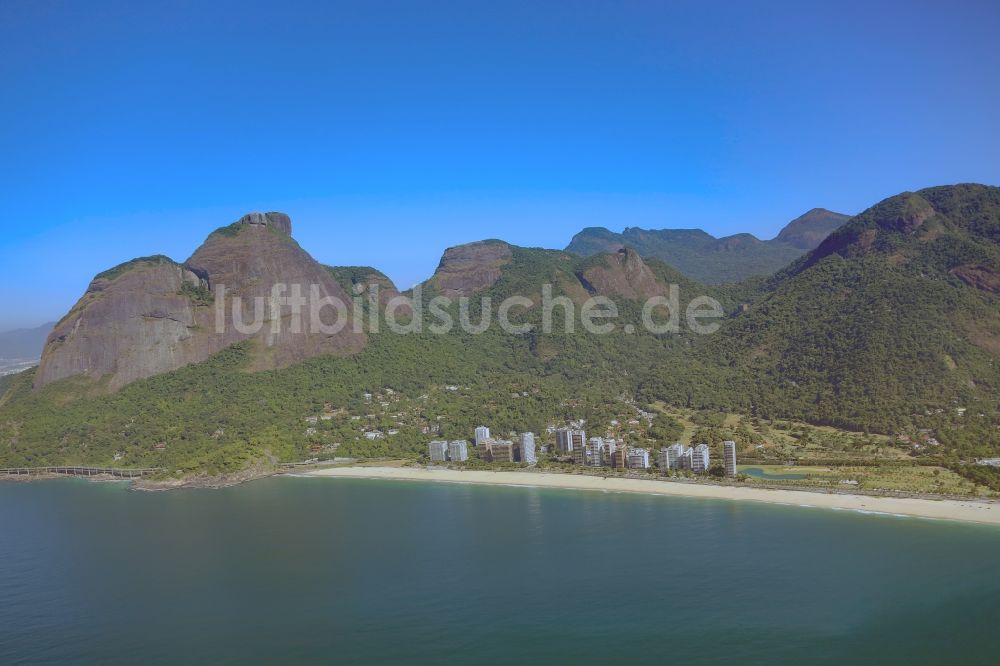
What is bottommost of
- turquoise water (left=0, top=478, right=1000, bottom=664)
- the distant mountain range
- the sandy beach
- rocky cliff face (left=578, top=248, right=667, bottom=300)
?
turquoise water (left=0, top=478, right=1000, bottom=664)

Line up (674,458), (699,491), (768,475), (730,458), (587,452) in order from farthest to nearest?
(587,452) → (674,458) → (768,475) → (730,458) → (699,491)

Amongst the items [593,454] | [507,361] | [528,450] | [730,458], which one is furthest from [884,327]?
[507,361]

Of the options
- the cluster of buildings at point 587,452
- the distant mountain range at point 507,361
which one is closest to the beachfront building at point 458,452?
the cluster of buildings at point 587,452

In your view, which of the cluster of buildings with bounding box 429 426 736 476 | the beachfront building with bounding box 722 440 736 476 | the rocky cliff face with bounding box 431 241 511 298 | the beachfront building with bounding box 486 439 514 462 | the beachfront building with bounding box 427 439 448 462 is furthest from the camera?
the rocky cliff face with bounding box 431 241 511 298

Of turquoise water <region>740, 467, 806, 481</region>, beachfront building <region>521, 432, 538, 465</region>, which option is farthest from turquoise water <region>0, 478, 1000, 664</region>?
beachfront building <region>521, 432, 538, 465</region>

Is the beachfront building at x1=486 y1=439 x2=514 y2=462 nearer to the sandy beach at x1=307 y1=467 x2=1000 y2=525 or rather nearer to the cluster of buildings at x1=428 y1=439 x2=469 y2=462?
the cluster of buildings at x1=428 y1=439 x2=469 y2=462

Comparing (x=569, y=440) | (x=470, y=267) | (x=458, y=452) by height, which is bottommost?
(x=458, y=452)

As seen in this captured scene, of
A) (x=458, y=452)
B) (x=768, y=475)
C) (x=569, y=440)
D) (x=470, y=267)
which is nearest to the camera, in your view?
(x=768, y=475)

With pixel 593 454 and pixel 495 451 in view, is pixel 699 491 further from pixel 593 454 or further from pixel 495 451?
pixel 495 451
